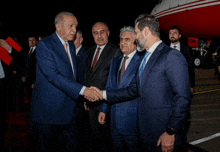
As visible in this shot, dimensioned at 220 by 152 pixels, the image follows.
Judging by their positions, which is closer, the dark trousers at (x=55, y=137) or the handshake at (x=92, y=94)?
the dark trousers at (x=55, y=137)

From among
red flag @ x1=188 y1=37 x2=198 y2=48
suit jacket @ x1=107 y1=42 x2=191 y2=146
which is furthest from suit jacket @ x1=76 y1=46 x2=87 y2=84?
red flag @ x1=188 y1=37 x2=198 y2=48

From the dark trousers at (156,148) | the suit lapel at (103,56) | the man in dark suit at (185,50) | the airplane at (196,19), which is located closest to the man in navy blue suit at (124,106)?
the dark trousers at (156,148)

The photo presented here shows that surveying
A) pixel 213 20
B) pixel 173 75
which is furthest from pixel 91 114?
pixel 213 20

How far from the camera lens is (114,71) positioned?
2547 mm

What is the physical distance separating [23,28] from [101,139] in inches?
742

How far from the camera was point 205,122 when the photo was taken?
4629mm

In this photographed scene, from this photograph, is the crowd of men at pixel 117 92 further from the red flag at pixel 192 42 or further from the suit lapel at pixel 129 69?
the red flag at pixel 192 42

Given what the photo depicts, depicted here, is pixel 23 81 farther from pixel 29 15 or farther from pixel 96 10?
pixel 96 10

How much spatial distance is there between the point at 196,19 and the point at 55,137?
902 centimetres

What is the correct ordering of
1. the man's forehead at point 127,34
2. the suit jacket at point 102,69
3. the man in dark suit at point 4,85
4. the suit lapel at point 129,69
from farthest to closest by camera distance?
the suit jacket at point 102,69 < the man in dark suit at point 4,85 < the man's forehead at point 127,34 < the suit lapel at point 129,69

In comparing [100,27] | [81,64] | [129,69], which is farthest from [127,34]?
[81,64]

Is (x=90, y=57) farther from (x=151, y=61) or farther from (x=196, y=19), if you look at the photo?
(x=196, y=19)

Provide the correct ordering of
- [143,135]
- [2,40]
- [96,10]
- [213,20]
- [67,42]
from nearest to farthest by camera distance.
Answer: [143,135]
[67,42]
[2,40]
[213,20]
[96,10]

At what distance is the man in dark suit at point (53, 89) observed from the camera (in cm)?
210
